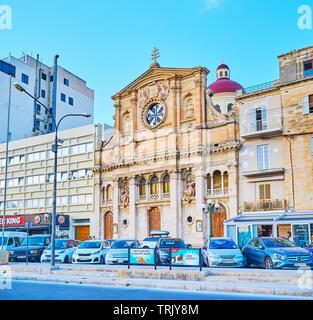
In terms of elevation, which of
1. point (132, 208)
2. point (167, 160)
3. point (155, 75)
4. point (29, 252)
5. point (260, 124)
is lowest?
point (29, 252)

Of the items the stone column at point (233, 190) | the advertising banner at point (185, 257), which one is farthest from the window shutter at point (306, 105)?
the advertising banner at point (185, 257)

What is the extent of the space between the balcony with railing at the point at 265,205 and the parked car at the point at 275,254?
37.4 feet

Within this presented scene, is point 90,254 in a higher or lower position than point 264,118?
lower

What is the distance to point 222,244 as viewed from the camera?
20.1 metres

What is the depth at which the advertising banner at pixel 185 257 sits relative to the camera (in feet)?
54.2

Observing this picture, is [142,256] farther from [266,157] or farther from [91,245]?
[266,157]

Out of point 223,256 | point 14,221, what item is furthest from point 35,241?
point 14,221

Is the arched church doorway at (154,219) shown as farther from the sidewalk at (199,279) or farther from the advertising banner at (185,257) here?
the advertising banner at (185,257)

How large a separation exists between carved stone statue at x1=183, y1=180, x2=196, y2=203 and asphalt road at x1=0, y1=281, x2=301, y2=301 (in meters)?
23.0

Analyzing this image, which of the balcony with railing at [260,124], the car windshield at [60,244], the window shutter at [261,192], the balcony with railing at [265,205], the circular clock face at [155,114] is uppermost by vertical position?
the circular clock face at [155,114]

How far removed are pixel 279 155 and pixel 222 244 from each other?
A: 45.4ft

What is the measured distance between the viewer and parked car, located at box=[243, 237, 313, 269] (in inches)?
662

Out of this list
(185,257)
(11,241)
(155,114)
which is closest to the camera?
(185,257)

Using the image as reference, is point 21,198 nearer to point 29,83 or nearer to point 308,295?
point 29,83
